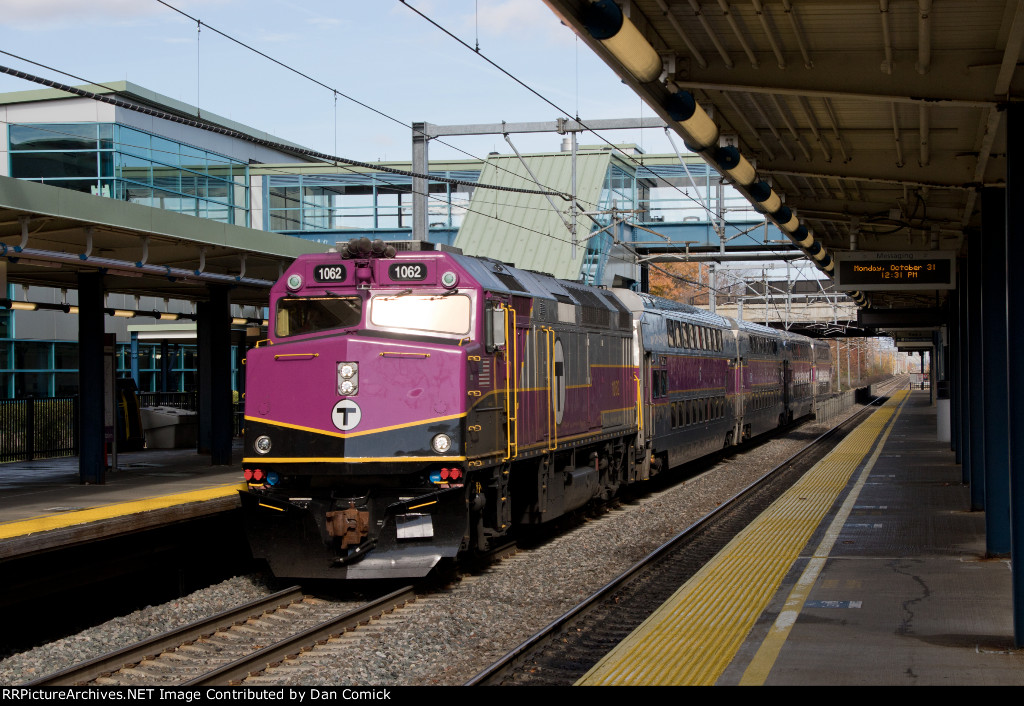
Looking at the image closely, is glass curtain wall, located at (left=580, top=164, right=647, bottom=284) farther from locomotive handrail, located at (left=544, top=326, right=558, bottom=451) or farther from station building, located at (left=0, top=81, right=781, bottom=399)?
locomotive handrail, located at (left=544, top=326, right=558, bottom=451)

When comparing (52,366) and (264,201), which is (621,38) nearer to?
(52,366)

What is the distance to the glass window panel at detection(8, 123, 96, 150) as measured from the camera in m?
28.7

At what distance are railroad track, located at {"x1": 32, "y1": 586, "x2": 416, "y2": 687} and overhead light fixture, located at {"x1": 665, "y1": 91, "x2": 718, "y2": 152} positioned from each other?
5377 millimetres

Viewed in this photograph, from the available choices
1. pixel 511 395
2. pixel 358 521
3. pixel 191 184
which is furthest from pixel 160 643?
pixel 191 184

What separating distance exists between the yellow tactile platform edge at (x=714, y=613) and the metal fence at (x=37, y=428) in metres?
14.4

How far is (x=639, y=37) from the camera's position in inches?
287

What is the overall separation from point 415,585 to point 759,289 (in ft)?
228

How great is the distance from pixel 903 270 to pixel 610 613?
8.18m

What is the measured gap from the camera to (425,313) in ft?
37.3

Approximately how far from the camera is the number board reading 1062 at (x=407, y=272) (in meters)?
11.4

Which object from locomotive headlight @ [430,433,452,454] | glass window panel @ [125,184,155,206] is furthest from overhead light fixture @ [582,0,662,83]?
glass window panel @ [125,184,155,206]

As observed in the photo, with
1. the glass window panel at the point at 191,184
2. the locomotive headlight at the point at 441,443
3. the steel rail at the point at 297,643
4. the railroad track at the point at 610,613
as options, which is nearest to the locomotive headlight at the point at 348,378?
the locomotive headlight at the point at 441,443
